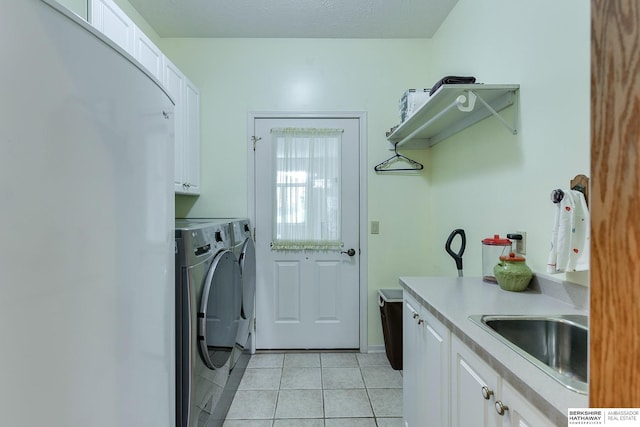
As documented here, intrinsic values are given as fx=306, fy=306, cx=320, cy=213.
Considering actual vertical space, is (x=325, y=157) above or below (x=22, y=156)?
above

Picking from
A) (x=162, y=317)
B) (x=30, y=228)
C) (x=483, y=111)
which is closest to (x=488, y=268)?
(x=483, y=111)

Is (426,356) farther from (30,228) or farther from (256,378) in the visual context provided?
(256,378)

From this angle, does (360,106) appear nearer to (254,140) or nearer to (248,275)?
(254,140)

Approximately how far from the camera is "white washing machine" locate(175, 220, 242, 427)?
1.24 metres

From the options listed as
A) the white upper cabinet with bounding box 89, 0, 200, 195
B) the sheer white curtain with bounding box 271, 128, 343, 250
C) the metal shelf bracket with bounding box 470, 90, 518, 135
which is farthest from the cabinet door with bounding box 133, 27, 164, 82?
the metal shelf bracket with bounding box 470, 90, 518, 135

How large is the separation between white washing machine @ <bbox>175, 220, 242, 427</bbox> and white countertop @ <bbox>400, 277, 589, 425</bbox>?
937mm

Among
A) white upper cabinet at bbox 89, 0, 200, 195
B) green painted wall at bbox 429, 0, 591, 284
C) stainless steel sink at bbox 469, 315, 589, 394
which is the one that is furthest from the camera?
white upper cabinet at bbox 89, 0, 200, 195

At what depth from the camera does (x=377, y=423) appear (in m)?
1.80

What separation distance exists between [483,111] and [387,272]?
149 cm

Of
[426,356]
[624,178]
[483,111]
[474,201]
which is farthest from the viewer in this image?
[474,201]

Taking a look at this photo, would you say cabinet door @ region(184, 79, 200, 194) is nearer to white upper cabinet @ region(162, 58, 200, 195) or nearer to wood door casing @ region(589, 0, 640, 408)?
white upper cabinet @ region(162, 58, 200, 195)

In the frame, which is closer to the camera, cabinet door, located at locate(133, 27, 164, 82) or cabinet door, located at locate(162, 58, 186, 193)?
cabinet door, located at locate(133, 27, 164, 82)

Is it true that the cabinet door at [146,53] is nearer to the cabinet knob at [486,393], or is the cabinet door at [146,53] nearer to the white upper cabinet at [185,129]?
the white upper cabinet at [185,129]

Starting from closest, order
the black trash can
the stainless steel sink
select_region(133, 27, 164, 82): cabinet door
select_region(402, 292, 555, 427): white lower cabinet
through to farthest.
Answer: select_region(402, 292, 555, 427): white lower cabinet, the stainless steel sink, select_region(133, 27, 164, 82): cabinet door, the black trash can
